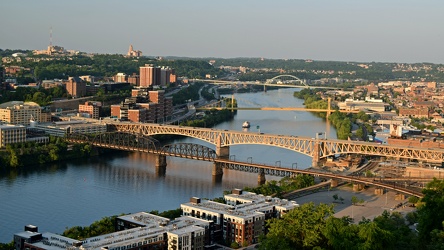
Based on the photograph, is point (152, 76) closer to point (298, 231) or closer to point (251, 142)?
point (251, 142)

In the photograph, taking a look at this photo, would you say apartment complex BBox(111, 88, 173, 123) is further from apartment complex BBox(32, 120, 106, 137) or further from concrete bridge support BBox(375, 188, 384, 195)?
concrete bridge support BBox(375, 188, 384, 195)

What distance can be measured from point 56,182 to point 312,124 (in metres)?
21.7

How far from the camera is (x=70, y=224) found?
16734 millimetres

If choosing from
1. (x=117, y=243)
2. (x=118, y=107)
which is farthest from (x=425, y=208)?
(x=118, y=107)

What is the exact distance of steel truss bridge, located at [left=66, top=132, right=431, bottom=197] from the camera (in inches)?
828

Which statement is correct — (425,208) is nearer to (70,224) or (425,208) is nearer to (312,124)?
(70,224)

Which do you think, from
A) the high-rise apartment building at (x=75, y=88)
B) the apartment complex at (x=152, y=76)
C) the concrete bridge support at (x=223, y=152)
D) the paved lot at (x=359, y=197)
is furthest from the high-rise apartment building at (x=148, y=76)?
the paved lot at (x=359, y=197)

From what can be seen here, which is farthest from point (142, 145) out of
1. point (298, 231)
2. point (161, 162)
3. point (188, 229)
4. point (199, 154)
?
point (298, 231)

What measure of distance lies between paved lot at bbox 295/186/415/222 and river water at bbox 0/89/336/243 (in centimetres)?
289

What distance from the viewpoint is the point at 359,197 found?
19984mm

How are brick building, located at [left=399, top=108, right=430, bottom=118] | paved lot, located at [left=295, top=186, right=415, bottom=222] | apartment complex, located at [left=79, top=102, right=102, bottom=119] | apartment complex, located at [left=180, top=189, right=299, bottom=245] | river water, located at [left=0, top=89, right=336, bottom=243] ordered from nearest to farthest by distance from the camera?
apartment complex, located at [left=180, top=189, right=299, bottom=245] < river water, located at [left=0, top=89, right=336, bottom=243] < paved lot, located at [left=295, top=186, right=415, bottom=222] < apartment complex, located at [left=79, top=102, right=102, bottom=119] < brick building, located at [left=399, top=108, right=430, bottom=118]

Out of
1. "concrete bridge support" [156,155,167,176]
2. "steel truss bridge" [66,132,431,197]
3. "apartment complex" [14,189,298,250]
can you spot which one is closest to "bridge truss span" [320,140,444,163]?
"steel truss bridge" [66,132,431,197]

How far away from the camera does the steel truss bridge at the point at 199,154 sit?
21.0 m

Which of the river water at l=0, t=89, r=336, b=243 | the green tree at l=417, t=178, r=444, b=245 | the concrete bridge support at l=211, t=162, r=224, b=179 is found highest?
the green tree at l=417, t=178, r=444, b=245
